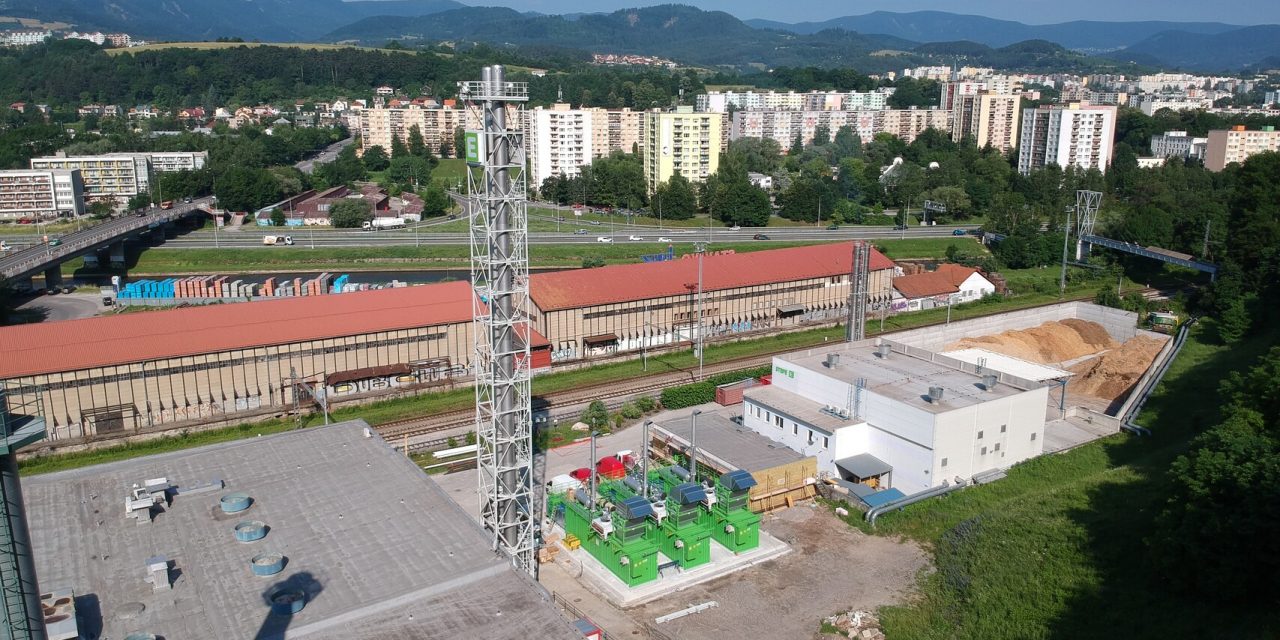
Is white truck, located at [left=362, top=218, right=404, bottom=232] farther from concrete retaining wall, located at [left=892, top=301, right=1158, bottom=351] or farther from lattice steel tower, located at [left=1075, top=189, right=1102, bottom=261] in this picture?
lattice steel tower, located at [left=1075, top=189, right=1102, bottom=261]

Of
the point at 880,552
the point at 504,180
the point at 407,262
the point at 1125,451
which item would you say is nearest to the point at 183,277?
the point at 407,262

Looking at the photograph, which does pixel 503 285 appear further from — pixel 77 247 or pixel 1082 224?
pixel 1082 224

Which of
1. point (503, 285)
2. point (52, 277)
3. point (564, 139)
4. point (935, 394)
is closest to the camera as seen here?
point (503, 285)

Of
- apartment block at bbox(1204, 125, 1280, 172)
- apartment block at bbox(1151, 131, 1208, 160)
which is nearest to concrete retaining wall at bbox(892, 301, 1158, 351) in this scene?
apartment block at bbox(1204, 125, 1280, 172)

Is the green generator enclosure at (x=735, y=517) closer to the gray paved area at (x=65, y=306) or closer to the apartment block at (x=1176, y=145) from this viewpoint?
the gray paved area at (x=65, y=306)

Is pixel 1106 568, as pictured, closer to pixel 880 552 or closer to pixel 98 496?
pixel 880 552

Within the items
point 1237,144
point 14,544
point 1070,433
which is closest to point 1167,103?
A: point 1237,144

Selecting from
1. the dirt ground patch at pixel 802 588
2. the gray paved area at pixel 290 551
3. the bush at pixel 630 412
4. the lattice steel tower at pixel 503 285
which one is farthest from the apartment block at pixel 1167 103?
the gray paved area at pixel 290 551
